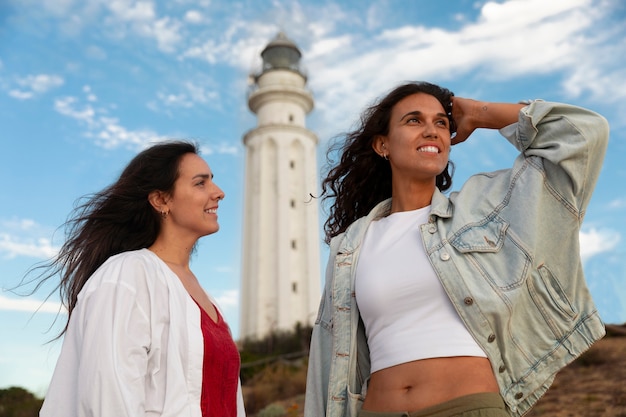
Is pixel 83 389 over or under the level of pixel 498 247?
under

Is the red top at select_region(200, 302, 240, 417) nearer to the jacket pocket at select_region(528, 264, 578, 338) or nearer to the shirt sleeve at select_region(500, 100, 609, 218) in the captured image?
the jacket pocket at select_region(528, 264, 578, 338)

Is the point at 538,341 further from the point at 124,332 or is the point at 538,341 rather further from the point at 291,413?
the point at 291,413

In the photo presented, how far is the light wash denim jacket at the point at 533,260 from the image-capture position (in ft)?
8.79

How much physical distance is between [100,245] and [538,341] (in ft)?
7.34

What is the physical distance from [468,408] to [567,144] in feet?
3.88

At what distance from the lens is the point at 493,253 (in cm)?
280

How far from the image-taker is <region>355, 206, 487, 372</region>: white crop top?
2.67 meters

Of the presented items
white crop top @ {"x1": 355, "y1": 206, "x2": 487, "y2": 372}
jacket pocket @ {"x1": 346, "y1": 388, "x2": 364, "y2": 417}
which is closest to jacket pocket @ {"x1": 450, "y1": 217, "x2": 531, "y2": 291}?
white crop top @ {"x1": 355, "y1": 206, "x2": 487, "y2": 372}

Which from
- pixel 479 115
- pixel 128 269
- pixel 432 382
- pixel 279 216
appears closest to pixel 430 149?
pixel 479 115

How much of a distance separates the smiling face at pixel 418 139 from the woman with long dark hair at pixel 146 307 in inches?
38.8

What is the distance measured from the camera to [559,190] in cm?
274

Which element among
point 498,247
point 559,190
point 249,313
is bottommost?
point 498,247

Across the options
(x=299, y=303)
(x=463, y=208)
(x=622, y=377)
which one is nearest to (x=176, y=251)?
(x=463, y=208)

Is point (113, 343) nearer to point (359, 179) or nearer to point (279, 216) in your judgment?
point (359, 179)
